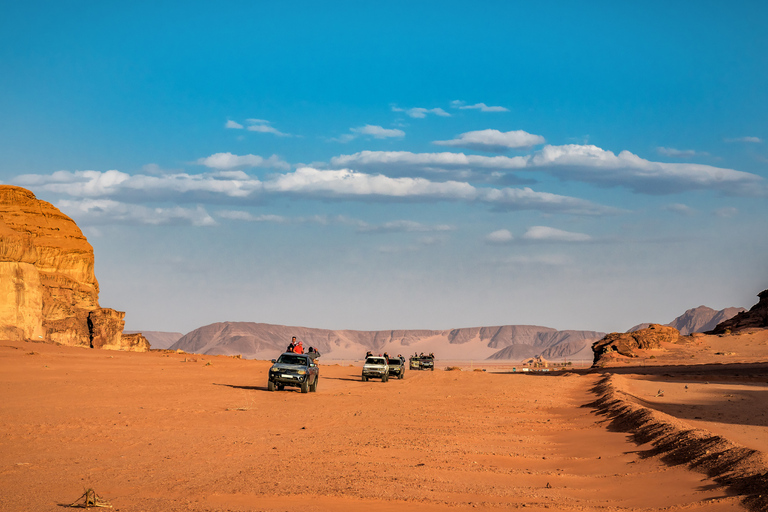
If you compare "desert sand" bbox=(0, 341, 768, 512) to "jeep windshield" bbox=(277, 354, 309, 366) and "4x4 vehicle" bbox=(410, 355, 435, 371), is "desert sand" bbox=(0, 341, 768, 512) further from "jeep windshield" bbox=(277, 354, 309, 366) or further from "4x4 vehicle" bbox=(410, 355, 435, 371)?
"4x4 vehicle" bbox=(410, 355, 435, 371)

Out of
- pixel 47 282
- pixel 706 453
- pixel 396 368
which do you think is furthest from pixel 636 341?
pixel 706 453

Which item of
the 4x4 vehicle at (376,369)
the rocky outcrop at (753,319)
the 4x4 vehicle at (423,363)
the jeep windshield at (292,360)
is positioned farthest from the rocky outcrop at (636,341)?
the jeep windshield at (292,360)

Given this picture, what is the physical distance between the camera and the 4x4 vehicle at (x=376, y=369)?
41.4 metres

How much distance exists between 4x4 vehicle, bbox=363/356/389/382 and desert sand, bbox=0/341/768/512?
15.0 meters

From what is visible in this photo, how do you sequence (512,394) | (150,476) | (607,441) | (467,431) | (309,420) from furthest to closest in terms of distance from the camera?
(512,394)
(309,420)
(467,431)
(607,441)
(150,476)

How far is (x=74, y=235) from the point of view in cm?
6894

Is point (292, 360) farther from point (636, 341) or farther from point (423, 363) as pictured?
point (636, 341)

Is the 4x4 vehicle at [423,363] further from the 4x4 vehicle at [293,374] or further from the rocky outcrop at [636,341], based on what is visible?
the 4x4 vehicle at [293,374]

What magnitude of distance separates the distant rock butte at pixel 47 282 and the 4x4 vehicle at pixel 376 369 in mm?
29566

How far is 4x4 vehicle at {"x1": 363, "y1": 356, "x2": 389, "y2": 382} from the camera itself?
41375mm

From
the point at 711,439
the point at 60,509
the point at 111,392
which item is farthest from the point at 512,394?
the point at 60,509

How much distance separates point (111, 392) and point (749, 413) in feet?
66.7

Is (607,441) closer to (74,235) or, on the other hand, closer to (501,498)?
(501,498)

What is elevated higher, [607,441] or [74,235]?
[74,235]
